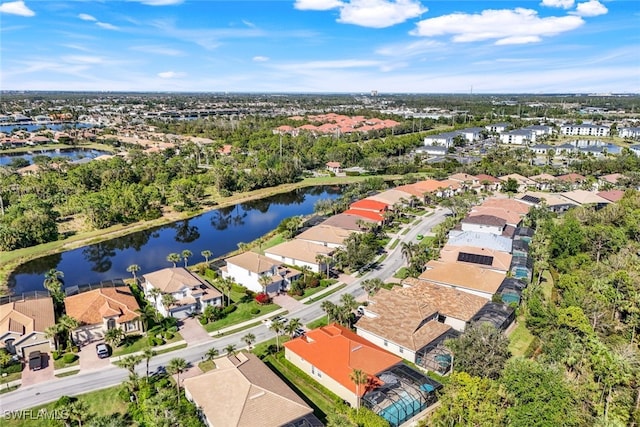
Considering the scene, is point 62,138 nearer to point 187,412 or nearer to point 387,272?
point 387,272

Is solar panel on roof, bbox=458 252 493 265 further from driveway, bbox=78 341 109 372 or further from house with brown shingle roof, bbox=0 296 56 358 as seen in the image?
house with brown shingle roof, bbox=0 296 56 358

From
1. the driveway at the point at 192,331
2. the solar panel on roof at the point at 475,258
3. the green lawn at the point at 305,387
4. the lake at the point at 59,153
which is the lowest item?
the green lawn at the point at 305,387

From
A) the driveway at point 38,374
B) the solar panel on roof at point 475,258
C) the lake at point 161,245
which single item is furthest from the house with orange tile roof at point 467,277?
the driveway at point 38,374

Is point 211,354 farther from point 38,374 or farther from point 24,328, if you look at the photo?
point 24,328

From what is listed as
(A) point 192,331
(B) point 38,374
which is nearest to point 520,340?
(A) point 192,331

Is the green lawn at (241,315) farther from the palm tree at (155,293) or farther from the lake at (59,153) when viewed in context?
the lake at (59,153)

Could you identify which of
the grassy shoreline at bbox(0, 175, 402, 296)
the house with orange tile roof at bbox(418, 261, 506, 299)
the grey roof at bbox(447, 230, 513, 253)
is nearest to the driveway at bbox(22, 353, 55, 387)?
the grassy shoreline at bbox(0, 175, 402, 296)
